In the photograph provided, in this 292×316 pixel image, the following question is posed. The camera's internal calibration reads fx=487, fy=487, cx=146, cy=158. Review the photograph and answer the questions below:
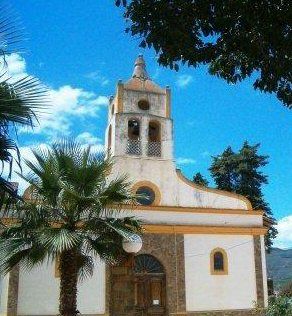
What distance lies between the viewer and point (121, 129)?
23031mm

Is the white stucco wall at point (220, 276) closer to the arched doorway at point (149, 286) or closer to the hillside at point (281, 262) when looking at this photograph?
the arched doorway at point (149, 286)

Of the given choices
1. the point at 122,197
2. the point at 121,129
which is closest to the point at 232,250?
the point at 121,129

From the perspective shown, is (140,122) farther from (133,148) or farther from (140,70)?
(140,70)

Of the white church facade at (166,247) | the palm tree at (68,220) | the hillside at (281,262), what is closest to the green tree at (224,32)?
the palm tree at (68,220)

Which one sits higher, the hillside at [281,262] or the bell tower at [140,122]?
the hillside at [281,262]

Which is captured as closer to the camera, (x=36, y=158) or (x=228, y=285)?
(x=36, y=158)

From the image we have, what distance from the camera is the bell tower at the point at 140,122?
22.9 meters

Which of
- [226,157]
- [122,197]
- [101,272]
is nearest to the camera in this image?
[122,197]

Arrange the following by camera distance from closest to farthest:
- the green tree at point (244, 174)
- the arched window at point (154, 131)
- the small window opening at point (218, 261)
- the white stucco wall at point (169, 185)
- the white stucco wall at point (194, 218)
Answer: the white stucco wall at point (194, 218), the small window opening at point (218, 261), the white stucco wall at point (169, 185), the arched window at point (154, 131), the green tree at point (244, 174)

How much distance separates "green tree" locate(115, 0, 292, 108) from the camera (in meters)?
5.43

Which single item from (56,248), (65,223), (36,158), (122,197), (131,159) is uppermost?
(131,159)

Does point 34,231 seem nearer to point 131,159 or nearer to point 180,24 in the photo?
point 180,24

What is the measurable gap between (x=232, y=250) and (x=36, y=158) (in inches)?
461

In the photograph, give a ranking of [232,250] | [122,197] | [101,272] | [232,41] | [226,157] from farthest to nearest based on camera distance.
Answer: [226,157] → [232,250] → [101,272] → [122,197] → [232,41]
